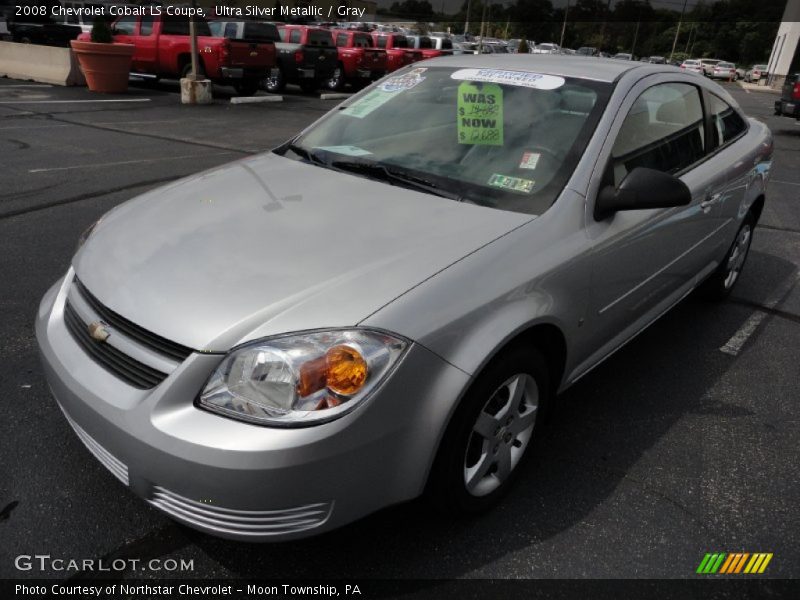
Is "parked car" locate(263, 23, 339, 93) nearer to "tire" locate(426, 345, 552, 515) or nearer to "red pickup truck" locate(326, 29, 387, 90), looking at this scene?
"red pickup truck" locate(326, 29, 387, 90)

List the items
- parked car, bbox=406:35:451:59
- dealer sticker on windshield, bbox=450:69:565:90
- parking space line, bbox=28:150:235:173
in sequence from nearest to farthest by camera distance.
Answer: dealer sticker on windshield, bbox=450:69:565:90, parking space line, bbox=28:150:235:173, parked car, bbox=406:35:451:59

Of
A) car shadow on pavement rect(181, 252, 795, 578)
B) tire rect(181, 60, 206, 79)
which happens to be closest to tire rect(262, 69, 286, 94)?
tire rect(181, 60, 206, 79)

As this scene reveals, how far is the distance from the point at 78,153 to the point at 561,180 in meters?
7.46

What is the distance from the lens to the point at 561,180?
259 centimetres

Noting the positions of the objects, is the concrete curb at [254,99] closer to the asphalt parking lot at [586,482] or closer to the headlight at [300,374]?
the asphalt parking lot at [586,482]

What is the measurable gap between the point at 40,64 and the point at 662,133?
16.6 m

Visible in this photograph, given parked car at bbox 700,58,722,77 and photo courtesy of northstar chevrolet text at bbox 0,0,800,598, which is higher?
photo courtesy of northstar chevrolet text at bbox 0,0,800,598

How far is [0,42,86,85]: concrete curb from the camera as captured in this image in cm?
1508

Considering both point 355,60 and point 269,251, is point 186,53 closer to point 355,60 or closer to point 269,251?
point 355,60

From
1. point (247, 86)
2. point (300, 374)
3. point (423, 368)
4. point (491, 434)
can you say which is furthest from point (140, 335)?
point (247, 86)

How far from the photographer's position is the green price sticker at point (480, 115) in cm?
289

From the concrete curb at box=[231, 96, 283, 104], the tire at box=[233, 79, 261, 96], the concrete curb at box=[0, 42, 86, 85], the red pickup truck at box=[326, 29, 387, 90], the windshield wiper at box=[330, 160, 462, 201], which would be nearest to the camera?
the windshield wiper at box=[330, 160, 462, 201]

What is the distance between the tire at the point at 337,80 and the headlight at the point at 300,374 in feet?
57.7

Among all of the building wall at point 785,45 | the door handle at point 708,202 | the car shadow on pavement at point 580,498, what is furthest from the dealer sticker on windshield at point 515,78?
the building wall at point 785,45
